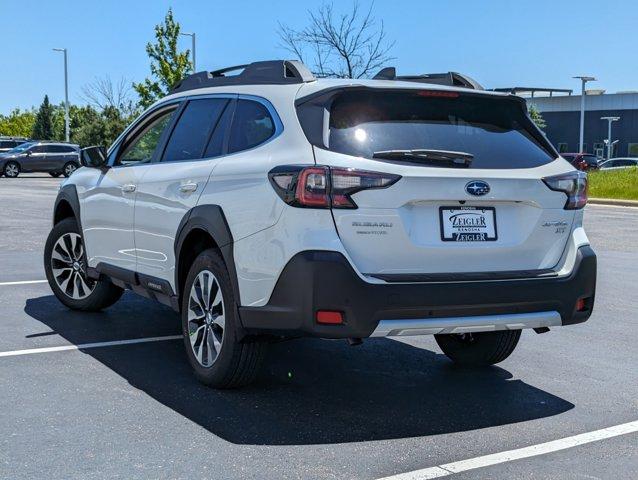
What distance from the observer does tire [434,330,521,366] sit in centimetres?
619

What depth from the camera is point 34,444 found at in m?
4.52

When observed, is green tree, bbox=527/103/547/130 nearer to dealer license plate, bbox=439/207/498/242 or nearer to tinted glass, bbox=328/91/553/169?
tinted glass, bbox=328/91/553/169

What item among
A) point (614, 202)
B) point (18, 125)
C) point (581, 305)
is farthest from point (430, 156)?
point (18, 125)

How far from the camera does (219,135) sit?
5836mm

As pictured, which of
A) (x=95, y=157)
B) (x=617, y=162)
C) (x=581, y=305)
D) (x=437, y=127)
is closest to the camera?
(x=437, y=127)

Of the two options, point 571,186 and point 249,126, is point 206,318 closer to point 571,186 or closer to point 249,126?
point 249,126

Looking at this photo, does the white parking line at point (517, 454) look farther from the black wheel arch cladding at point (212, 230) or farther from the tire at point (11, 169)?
the tire at point (11, 169)

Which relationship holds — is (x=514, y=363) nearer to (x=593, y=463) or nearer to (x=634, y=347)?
(x=634, y=347)

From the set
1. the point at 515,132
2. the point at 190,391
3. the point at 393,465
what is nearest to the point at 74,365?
the point at 190,391

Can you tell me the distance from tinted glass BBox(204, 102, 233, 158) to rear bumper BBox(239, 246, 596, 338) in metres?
1.18

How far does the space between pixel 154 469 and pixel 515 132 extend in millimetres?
2802

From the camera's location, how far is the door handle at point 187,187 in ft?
18.8

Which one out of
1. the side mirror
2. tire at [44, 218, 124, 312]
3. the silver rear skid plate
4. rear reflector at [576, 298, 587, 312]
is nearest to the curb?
tire at [44, 218, 124, 312]

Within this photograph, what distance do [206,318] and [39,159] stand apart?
40282 mm
